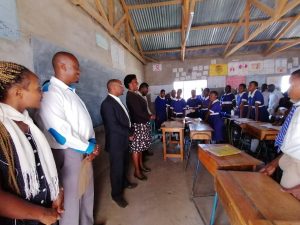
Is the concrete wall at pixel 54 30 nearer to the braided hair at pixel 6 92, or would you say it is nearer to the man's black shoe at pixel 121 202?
the braided hair at pixel 6 92

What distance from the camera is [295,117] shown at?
1185 millimetres

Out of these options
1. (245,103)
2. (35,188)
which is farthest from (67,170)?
(245,103)

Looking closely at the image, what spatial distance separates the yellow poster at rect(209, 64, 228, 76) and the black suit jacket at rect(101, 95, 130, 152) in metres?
7.21

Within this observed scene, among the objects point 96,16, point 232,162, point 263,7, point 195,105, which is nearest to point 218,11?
point 263,7

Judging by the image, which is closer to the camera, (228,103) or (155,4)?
(155,4)

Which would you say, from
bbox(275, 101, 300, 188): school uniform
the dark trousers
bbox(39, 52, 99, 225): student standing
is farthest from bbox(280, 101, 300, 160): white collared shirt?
the dark trousers

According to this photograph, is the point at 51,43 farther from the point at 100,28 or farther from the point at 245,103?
the point at 245,103

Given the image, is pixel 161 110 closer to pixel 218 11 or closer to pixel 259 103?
pixel 259 103

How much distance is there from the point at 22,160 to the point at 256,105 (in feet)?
16.5

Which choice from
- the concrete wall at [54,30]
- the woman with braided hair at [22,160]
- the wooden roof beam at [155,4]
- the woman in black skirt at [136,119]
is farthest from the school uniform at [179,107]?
the woman with braided hair at [22,160]

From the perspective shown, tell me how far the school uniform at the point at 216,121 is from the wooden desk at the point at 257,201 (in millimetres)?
2586

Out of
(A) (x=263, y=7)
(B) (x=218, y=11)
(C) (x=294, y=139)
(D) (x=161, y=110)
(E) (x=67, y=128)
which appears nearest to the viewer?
(C) (x=294, y=139)

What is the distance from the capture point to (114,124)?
2172mm

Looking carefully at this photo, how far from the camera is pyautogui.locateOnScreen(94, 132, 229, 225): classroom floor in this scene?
1.94m
